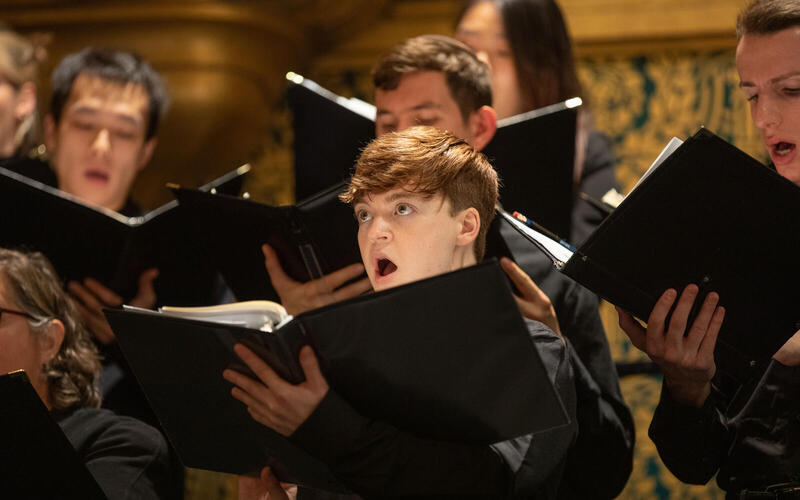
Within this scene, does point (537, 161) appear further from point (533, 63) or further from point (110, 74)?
point (110, 74)

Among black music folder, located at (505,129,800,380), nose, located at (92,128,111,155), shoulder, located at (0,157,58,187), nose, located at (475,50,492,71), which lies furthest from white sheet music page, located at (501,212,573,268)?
shoulder, located at (0,157,58,187)

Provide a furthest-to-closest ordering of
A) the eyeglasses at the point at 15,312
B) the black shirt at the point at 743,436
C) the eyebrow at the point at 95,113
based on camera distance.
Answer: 1. the eyebrow at the point at 95,113
2. the eyeglasses at the point at 15,312
3. the black shirt at the point at 743,436

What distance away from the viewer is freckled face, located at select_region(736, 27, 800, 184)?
78.7 inches

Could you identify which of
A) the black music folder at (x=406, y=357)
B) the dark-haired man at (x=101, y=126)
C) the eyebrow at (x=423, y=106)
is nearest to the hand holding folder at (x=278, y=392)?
the black music folder at (x=406, y=357)

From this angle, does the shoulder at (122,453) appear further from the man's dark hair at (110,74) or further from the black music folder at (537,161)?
the man's dark hair at (110,74)

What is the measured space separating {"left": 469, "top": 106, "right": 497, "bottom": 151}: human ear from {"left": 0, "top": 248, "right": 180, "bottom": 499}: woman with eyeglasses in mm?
829

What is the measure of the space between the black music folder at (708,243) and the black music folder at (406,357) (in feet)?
0.96

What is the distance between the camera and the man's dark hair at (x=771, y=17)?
80.8 inches

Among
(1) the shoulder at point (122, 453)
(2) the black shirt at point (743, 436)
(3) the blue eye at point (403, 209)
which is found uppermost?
(3) the blue eye at point (403, 209)

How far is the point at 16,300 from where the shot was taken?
2299mm

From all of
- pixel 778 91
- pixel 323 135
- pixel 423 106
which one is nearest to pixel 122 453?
pixel 323 135

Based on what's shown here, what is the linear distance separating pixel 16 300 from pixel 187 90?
1328 millimetres

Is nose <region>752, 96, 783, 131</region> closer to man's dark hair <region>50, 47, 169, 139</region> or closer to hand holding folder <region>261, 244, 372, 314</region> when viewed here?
hand holding folder <region>261, 244, 372, 314</region>

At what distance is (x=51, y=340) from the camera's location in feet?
7.63
